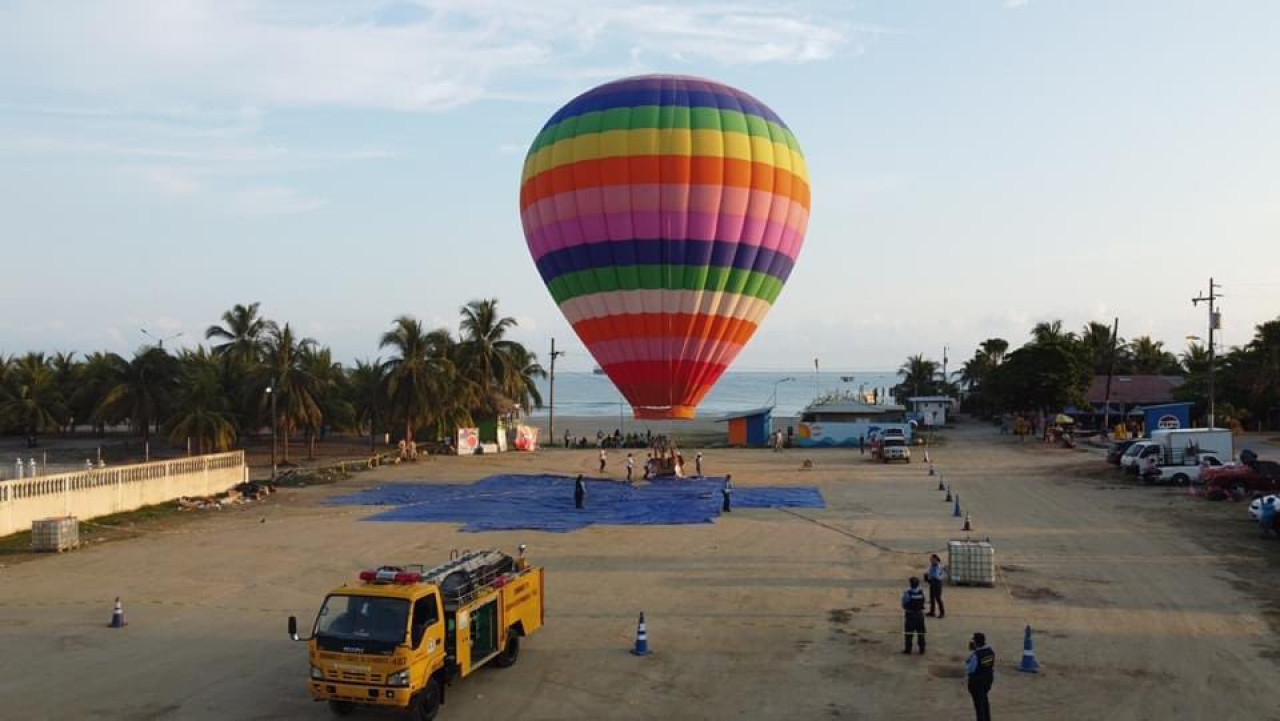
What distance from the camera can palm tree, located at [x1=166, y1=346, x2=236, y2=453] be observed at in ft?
168

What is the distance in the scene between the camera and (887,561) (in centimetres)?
2433

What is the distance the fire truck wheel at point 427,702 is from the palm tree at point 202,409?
42.5 meters

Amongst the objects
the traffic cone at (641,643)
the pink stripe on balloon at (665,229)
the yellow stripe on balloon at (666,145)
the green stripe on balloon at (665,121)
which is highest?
the green stripe on balloon at (665,121)

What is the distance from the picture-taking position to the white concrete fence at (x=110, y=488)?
2916cm

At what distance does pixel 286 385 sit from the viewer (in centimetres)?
5653

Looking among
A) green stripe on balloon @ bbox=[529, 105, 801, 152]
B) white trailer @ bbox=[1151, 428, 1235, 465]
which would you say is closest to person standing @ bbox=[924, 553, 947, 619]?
green stripe on balloon @ bbox=[529, 105, 801, 152]

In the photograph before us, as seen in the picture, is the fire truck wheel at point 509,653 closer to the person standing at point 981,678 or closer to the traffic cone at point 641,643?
the traffic cone at point 641,643

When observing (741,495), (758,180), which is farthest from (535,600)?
(758,180)

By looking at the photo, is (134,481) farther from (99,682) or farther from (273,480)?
(99,682)

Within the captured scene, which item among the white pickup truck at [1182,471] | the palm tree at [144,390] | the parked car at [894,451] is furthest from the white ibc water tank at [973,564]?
the palm tree at [144,390]

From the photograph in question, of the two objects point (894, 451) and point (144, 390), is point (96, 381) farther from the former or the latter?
point (894, 451)

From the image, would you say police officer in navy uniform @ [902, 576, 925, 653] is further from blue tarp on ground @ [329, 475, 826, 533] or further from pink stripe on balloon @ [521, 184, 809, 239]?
pink stripe on balloon @ [521, 184, 809, 239]

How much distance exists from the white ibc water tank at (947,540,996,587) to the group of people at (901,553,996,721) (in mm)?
803

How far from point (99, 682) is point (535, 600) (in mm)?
6773
